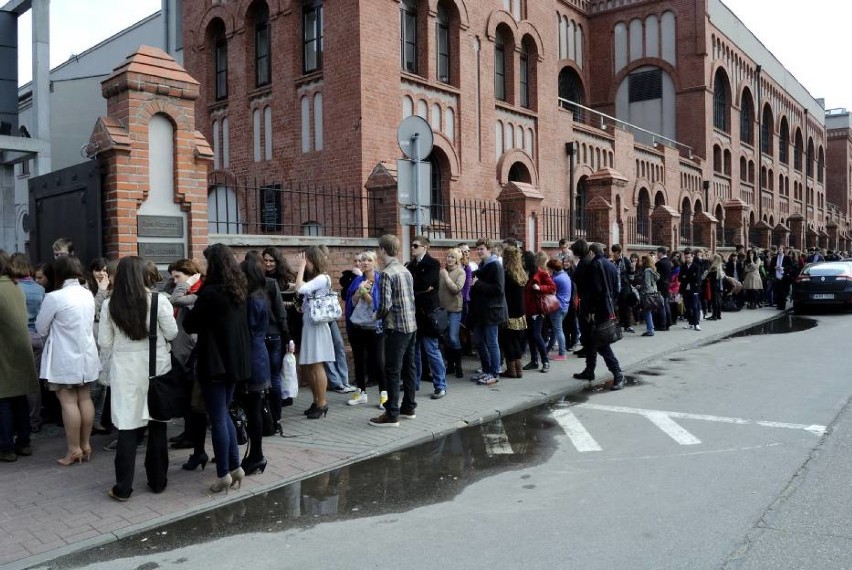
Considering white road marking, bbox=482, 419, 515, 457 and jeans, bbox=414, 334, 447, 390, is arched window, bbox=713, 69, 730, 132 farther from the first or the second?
white road marking, bbox=482, 419, 515, 457

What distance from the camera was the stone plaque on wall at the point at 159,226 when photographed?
750 cm

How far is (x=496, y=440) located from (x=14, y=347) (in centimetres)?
448

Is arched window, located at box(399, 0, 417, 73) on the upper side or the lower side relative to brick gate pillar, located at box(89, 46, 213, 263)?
upper

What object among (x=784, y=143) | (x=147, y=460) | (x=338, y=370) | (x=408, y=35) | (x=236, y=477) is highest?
(x=784, y=143)

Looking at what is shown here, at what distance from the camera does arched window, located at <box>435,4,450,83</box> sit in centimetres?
1634

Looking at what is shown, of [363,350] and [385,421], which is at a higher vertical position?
[363,350]

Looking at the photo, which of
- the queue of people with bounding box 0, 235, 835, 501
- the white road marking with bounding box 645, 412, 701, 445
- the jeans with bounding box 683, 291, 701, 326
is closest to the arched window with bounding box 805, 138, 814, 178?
the jeans with bounding box 683, 291, 701, 326

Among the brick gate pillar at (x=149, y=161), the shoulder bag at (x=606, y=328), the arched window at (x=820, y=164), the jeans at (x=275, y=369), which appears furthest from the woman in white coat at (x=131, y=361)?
the arched window at (x=820, y=164)

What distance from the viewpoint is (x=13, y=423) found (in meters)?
6.48

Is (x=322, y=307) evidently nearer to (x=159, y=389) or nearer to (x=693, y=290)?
(x=159, y=389)

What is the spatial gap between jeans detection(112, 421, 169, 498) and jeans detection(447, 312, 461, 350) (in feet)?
16.0

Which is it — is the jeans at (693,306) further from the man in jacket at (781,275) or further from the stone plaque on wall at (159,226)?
the stone plaque on wall at (159,226)

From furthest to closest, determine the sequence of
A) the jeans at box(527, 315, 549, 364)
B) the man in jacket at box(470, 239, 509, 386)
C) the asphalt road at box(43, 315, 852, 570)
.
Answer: the jeans at box(527, 315, 549, 364) → the man in jacket at box(470, 239, 509, 386) → the asphalt road at box(43, 315, 852, 570)

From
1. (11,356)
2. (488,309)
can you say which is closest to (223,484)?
(11,356)
